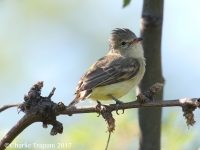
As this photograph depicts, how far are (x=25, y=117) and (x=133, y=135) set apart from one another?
1728 millimetres

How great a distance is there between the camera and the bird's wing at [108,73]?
4.30 meters

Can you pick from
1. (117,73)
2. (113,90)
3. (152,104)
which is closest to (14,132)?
(152,104)

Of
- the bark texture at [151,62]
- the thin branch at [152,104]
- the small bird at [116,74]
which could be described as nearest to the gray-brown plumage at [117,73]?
the small bird at [116,74]

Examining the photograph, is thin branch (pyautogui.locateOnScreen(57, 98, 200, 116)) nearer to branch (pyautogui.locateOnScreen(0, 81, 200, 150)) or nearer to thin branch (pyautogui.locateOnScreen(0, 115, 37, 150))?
branch (pyautogui.locateOnScreen(0, 81, 200, 150))

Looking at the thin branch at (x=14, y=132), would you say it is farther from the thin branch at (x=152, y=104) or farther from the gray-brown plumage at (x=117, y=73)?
the gray-brown plumage at (x=117, y=73)

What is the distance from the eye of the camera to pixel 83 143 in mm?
3787

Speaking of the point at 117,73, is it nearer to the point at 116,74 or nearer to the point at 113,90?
the point at 116,74

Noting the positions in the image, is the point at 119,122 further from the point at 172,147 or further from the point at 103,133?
the point at 172,147

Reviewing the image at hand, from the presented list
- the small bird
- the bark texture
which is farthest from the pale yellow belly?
the bark texture

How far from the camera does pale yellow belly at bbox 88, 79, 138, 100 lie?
426cm

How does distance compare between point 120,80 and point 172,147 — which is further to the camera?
point 120,80

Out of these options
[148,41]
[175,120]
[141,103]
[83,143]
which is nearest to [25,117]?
[141,103]

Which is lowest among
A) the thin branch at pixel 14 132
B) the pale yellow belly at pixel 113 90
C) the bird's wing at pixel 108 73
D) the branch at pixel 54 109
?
Answer: the thin branch at pixel 14 132

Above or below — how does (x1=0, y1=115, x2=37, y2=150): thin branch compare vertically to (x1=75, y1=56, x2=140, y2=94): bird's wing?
below
